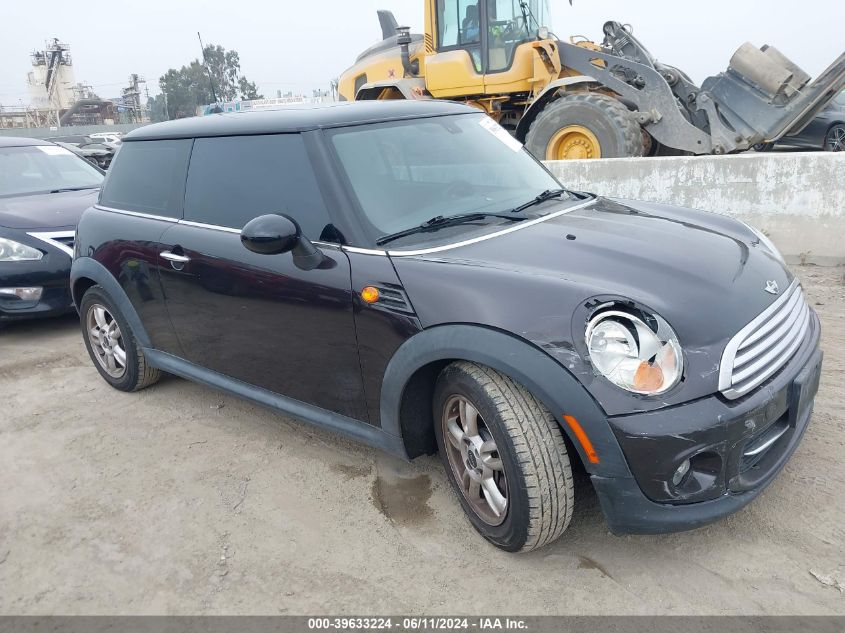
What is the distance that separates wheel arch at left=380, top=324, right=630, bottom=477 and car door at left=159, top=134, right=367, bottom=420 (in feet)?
0.78

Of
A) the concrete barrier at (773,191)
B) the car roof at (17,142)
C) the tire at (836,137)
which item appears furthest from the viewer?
the tire at (836,137)

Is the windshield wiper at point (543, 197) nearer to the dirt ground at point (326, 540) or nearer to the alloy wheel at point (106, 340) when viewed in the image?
the dirt ground at point (326, 540)

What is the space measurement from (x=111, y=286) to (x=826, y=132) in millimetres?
12723

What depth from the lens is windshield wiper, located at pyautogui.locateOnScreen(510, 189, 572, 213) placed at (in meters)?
3.23

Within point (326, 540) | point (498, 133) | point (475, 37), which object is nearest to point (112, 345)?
point (326, 540)

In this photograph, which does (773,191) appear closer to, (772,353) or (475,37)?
(772,353)

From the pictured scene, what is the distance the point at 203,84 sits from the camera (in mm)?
80938

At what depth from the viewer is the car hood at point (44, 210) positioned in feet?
18.8

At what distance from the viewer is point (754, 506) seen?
2.74 meters

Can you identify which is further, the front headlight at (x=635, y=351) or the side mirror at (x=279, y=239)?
the side mirror at (x=279, y=239)

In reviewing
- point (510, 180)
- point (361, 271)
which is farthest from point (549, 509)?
point (510, 180)

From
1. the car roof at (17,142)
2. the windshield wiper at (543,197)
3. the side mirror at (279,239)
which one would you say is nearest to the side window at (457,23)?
the car roof at (17,142)

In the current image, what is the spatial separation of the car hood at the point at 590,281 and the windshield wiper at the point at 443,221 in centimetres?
15

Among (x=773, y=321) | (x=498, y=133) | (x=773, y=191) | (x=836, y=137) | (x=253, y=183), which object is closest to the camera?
(x=773, y=321)
